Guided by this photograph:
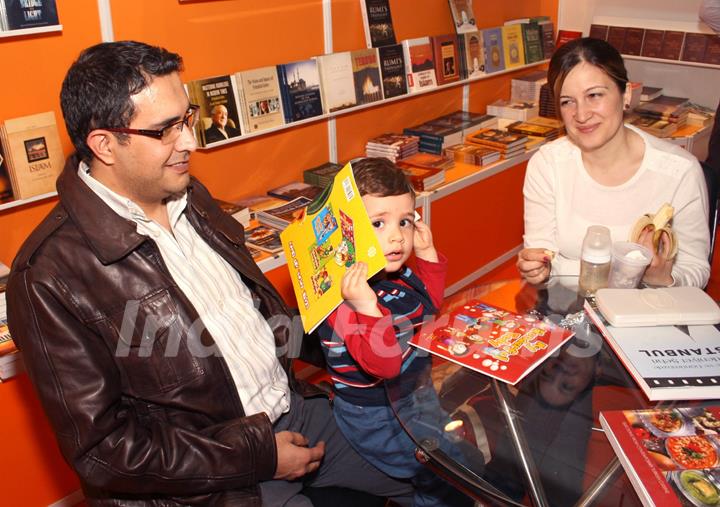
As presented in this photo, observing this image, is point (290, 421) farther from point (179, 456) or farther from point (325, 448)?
point (179, 456)

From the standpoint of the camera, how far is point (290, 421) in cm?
197

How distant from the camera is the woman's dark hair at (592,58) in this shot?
2.23 metres

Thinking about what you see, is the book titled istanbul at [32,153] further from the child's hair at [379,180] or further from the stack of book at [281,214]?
the child's hair at [379,180]

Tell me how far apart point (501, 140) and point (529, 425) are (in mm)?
2622

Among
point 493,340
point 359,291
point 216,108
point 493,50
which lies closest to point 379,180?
point 359,291

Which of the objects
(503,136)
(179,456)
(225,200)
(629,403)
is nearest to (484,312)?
(629,403)

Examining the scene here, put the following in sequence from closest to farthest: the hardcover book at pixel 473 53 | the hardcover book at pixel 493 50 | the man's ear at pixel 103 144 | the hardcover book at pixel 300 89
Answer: the man's ear at pixel 103 144 < the hardcover book at pixel 300 89 < the hardcover book at pixel 473 53 < the hardcover book at pixel 493 50

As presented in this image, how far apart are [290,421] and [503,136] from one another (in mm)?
2688

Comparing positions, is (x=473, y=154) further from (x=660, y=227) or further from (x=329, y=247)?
(x=329, y=247)

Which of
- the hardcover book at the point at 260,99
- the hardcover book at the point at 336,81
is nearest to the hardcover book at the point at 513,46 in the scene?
the hardcover book at the point at 336,81

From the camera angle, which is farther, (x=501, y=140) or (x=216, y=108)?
(x=501, y=140)

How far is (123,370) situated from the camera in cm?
161

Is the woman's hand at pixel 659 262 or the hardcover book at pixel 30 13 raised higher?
the hardcover book at pixel 30 13

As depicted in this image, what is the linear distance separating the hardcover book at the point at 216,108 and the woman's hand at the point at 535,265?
1472 millimetres
